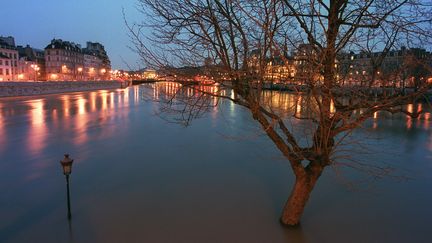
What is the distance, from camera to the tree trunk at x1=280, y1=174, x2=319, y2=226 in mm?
7102

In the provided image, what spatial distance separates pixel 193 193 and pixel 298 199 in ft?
12.3

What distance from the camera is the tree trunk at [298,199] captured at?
7.10m

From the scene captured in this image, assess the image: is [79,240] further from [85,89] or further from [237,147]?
[85,89]

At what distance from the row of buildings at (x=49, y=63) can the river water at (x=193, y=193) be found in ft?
234

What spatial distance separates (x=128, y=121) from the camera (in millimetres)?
26438

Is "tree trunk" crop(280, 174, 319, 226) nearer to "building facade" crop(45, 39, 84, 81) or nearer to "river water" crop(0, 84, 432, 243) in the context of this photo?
"river water" crop(0, 84, 432, 243)

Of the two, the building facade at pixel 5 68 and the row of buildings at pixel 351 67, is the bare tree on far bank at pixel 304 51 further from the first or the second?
the building facade at pixel 5 68

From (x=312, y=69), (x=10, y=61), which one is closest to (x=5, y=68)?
(x=10, y=61)

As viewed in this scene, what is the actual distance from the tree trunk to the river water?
0.95ft

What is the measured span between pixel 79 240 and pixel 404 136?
19.5m

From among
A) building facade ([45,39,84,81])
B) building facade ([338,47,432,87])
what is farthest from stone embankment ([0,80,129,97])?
building facade ([338,47,432,87])

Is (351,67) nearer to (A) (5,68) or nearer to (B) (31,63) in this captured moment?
(A) (5,68)

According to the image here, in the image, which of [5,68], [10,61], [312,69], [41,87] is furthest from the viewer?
[10,61]

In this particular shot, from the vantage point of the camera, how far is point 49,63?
103 m
